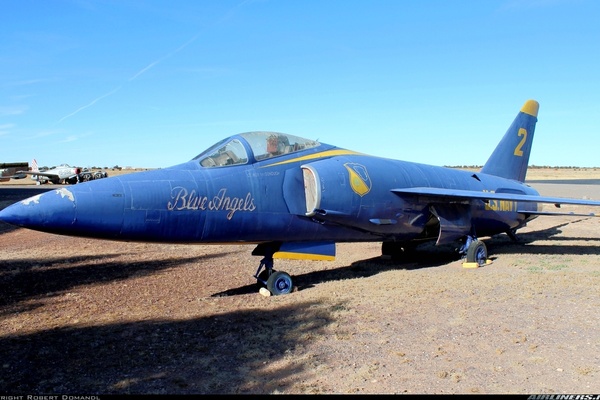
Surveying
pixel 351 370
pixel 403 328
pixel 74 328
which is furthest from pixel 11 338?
pixel 403 328

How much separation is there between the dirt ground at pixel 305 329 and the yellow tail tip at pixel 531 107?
5607mm

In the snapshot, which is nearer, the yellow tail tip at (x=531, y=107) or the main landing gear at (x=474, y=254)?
the main landing gear at (x=474, y=254)

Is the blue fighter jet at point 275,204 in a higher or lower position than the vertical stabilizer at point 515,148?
lower

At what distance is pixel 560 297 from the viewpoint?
25.5 ft

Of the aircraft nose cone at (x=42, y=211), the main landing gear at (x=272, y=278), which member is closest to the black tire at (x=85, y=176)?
the main landing gear at (x=272, y=278)

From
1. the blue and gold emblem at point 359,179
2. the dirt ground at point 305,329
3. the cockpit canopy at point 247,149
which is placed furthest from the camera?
the blue and gold emblem at point 359,179

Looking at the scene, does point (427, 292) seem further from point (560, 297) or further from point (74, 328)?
point (74, 328)

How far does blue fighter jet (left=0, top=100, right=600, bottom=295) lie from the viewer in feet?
22.0

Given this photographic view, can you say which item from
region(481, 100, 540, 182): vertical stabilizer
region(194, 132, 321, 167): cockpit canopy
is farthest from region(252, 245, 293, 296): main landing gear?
region(481, 100, 540, 182): vertical stabilizer

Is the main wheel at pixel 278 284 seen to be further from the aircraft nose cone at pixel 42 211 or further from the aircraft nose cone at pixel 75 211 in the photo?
the aircraft nose cone at pixel 42 211

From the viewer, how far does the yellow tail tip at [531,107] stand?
15258 mm

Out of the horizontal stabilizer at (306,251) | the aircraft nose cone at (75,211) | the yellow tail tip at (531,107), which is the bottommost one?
the horizontal stabilizer at (306,251)

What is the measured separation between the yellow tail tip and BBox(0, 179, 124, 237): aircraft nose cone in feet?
42.5

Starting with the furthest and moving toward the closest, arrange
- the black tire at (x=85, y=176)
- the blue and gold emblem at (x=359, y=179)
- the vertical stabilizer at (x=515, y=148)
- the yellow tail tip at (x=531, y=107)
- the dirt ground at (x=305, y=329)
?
the black tire at (x=85, y=176) → the yellow tail tip at (x=531, y=107) → the vertical stabilizer at (x=515, y=148) → the blue and gold emblem at (x=359, y=179) → the dirt ground at (x=305, y=329)
